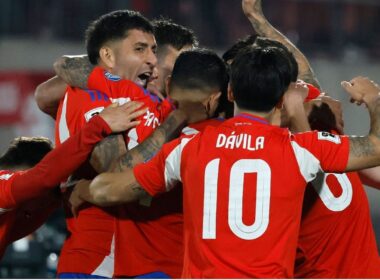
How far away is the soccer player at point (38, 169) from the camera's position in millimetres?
4516

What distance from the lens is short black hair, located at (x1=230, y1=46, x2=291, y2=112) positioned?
404 centimetres

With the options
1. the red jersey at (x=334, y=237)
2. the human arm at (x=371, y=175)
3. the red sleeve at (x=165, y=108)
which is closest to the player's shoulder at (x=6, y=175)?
the red sleeve at (x=165, y=108)

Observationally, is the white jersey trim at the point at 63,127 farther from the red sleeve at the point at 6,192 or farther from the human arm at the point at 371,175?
the human arm at the point at 371,175

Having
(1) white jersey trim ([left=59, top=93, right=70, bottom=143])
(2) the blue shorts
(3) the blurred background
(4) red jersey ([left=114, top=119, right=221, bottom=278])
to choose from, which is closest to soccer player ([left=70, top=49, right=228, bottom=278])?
(4) red jersey ([left=114, top=119, right=221, bottom=278])

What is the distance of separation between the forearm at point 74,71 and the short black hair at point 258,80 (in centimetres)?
108

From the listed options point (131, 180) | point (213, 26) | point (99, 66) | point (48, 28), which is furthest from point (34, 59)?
point (131, 180)

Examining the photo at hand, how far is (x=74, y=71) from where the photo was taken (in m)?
4.96

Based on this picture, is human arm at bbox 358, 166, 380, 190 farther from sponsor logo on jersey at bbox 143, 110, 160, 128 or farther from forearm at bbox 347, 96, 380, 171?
sponsor logo on jersey at bbox 143, 110, 160, 128

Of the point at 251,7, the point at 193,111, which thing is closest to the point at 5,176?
the point at 193,111

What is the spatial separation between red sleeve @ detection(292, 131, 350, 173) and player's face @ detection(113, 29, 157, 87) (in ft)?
4.26

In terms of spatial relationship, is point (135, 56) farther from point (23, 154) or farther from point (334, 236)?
point (334, 236)

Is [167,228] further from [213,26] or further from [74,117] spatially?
[213,26]

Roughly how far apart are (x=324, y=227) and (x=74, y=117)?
1.35m

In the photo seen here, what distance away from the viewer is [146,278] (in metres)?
4.84
